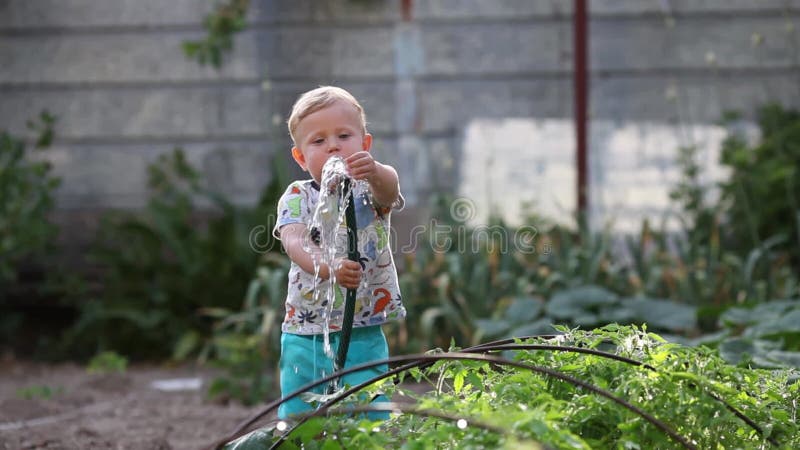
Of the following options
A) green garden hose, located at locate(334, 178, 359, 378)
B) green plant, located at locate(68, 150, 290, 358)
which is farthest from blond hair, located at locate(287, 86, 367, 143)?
green plant, located at locate(68, 150, 290, 358)

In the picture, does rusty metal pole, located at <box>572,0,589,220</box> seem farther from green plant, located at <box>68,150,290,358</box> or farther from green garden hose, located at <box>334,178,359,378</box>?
green garden hose, located at <box>334,178,359,378</box>

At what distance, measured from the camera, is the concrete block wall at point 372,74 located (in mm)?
6098

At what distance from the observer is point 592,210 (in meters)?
6.14

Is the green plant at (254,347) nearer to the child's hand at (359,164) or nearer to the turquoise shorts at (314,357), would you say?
the turquoise shorts at (314,357)

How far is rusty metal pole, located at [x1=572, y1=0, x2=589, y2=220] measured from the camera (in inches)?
235

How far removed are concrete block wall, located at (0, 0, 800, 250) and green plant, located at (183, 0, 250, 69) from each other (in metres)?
0.22

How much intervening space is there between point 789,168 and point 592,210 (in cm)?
129

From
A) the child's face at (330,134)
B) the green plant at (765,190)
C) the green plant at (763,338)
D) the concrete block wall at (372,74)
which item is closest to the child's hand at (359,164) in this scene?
the child's face at (330,134)

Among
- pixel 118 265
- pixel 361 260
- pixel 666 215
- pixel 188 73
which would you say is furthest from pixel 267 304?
pixel 361 260

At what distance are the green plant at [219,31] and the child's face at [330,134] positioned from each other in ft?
11.8

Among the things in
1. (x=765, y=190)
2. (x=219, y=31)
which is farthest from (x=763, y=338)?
(x=219, y=31)

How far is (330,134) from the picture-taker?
2.31 meters

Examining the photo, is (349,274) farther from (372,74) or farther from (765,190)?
(372,74)

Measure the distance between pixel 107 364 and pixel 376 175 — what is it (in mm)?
3302
